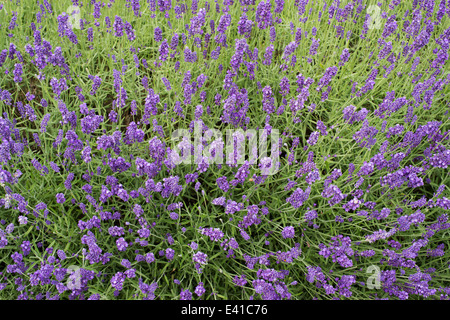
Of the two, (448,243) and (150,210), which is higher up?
(150,210)

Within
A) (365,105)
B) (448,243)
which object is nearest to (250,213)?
(448,243)

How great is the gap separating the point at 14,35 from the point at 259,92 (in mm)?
2191

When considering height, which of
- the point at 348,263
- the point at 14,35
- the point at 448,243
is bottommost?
the point at 448,243

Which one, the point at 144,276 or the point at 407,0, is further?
the point at 407,0

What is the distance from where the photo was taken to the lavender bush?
2.07 m

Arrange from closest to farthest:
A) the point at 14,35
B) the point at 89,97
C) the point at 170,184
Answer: the point at 170,184 → the point at 89,97 → the point at 14,35

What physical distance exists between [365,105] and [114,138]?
222 cm

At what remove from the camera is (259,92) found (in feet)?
9.57

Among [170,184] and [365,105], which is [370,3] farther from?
[170,184]

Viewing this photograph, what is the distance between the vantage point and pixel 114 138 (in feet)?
7.02

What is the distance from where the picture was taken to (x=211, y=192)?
260 cm

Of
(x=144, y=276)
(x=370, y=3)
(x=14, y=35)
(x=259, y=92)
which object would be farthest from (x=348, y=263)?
Answer: (x=14, y=35)

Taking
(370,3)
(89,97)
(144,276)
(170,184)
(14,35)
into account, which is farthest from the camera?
(370,3)

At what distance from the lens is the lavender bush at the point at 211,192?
2.07m
